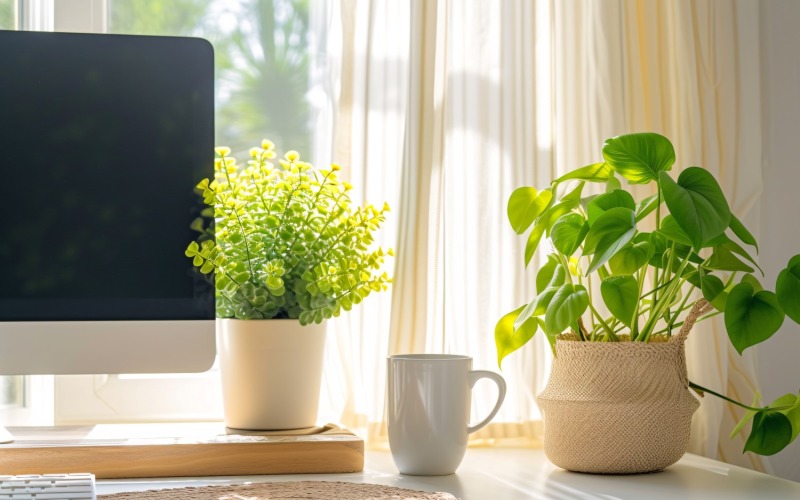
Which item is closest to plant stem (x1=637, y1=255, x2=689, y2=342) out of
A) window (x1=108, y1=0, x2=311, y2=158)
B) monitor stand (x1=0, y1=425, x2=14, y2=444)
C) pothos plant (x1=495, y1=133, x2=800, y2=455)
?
pothos plant (x1=495, y1=133, x2=800, y2=455)

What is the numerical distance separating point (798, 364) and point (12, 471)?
1293 mm

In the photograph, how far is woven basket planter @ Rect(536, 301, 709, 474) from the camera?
109 centimetres

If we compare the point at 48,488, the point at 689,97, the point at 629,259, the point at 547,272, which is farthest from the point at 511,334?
the point at 48,488

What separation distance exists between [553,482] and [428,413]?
178 mm

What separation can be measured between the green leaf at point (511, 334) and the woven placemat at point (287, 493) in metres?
0.32

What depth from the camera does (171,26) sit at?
1510 mm

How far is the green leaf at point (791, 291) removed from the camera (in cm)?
105

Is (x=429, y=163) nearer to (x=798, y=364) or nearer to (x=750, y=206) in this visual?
(x=750, y=206)

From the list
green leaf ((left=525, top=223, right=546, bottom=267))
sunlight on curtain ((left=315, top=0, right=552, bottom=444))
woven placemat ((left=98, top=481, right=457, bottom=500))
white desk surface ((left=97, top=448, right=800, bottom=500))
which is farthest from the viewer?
sunlight on curtain ((left=315, top=0, right=552, bottom=444))

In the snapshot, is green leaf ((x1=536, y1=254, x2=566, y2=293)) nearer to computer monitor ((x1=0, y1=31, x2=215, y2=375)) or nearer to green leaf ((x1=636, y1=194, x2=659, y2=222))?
green leaf ((x1=636, y1=194, x2=659, y2=222))

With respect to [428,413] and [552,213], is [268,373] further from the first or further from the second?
[552,213]

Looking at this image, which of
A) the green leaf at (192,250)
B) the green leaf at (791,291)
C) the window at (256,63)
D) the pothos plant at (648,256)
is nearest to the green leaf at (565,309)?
the pothos plant at (648,256)

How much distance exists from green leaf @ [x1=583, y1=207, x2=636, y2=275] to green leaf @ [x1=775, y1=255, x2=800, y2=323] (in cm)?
21

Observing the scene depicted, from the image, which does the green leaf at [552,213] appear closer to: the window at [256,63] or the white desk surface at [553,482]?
the white desk surface at [553,482]
